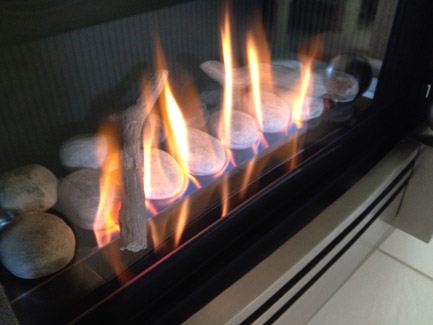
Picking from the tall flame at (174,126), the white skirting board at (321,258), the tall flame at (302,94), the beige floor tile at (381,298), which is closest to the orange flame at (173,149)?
the tall flame at (174,126)

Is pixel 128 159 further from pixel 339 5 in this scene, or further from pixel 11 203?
pixel 339 5

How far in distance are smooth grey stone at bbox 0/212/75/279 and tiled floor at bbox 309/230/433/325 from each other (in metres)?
0.61

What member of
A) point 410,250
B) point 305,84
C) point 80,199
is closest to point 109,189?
point 80,199

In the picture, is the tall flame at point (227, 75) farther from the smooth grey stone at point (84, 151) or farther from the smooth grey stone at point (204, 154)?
the smooth grey stone at point (84, 151)

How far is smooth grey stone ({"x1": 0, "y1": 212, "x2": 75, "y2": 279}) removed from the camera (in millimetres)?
526

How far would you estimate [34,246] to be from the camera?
533mm

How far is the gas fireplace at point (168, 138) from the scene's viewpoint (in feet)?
1.79

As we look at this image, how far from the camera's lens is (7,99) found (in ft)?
1.80

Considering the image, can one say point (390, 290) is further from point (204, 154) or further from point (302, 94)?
point (204, 154)

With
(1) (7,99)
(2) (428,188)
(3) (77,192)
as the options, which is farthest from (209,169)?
(2) (428,188)

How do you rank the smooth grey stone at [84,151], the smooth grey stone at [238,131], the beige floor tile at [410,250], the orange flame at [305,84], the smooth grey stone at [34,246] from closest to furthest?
the smooth grey stone at [34,246] < the smooth grey stone at [84,151] < the smooth grey stone at [238,131] < the orange flame at [305,84] < the beige floor tile at [410,250]

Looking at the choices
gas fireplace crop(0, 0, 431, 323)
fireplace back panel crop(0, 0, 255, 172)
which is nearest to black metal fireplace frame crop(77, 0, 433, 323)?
gas fireplace crop(0, 0, 431, 323)

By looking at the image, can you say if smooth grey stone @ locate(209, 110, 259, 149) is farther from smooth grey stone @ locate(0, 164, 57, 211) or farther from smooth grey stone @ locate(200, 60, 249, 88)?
smooth grey stone @ locate(0, 164, 57, 211)

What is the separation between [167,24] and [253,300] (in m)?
0.42
